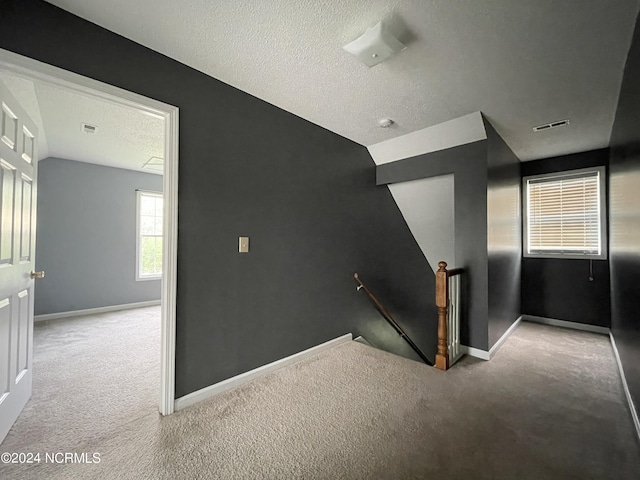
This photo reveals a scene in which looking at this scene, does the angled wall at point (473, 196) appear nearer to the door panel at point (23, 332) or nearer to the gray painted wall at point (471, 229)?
the gray painted wall at point (471, 229)

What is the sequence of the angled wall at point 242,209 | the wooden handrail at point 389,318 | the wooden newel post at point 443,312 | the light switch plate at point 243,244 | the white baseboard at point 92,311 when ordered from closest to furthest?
the angled wall at point 242,209 < the light switch plate at point 243,244 < the wooden newel post at point 443,312 < the wooden handrail at point 389,318 < the white baseboard at point 92,311

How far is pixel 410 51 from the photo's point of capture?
1.72 meters

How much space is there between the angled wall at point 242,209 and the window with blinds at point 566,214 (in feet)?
8.79

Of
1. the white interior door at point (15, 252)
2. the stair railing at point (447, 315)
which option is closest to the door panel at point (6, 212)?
the white interior door at point (15, 252)

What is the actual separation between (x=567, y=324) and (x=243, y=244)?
178 inches

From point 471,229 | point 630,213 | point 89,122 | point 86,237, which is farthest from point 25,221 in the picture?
point 630,213

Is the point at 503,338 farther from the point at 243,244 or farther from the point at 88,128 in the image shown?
the point at 88,128

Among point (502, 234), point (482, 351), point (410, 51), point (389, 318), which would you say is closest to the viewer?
point (410, 51)

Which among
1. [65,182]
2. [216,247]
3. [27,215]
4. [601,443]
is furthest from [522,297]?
[65,182]

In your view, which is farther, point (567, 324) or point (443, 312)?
point (567, 324)

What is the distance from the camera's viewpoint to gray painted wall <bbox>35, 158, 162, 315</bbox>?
158 inches

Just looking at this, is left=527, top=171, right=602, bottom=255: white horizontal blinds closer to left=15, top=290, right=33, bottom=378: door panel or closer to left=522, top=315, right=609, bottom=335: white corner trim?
left=522, top=315, right=609, bottom=335: white corner trim

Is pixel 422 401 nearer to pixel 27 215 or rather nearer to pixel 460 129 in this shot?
pixel 460 129

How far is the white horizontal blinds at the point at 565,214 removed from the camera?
355 cm
